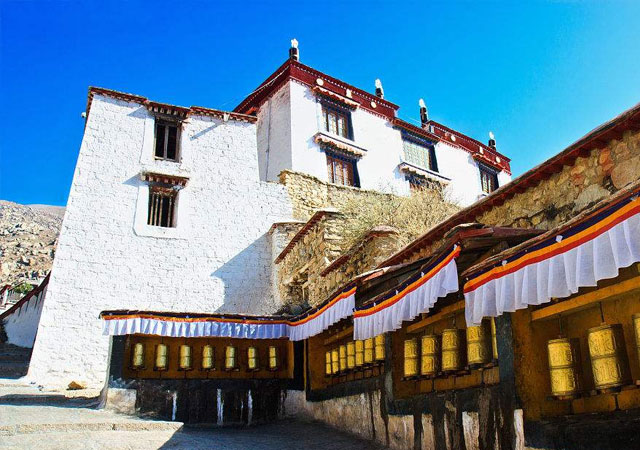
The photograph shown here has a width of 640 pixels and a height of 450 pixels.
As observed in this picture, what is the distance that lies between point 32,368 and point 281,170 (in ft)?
31.9

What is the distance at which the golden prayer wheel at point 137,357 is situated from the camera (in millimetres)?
9164

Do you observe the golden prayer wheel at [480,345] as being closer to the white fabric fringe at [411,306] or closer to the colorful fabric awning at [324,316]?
the white fabric fringe at [411,306]

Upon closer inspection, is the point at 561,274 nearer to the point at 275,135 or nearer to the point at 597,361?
the point at 597,361

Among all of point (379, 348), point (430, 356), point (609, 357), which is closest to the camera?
point (609, 357)

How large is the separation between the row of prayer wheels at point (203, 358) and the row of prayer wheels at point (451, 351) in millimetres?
4629

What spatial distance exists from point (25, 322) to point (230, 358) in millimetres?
13311

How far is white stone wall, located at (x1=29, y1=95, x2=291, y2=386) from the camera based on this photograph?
13281 millimetres

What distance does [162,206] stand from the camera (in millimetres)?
15992

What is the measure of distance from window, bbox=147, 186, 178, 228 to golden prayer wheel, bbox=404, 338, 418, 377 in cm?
1124

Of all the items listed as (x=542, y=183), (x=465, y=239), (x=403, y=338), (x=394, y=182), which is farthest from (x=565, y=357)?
(x=394, y=182)

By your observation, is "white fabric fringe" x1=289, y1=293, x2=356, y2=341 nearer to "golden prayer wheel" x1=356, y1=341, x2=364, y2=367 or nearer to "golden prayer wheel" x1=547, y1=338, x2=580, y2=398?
"golden prayer wheel" x1=356, y1=341, x2=364, y2=367

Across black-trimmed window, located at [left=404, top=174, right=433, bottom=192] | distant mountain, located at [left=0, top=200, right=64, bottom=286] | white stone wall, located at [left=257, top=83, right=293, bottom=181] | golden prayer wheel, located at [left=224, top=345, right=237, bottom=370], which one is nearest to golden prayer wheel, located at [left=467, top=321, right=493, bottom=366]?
golden prayer wheel, located at [left=224, top=345, right=237, bottom=370]

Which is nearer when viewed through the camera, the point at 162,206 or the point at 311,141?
the point at 162,206

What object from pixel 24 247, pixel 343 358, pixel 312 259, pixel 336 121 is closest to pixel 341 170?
pixel 336 121
